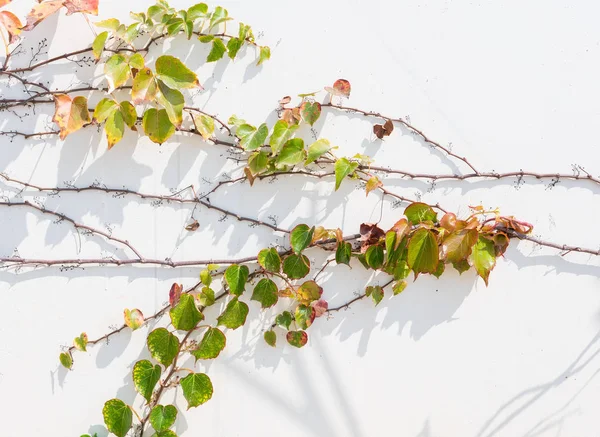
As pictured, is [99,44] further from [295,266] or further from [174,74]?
[295,266]

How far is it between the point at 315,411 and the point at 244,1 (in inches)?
48.5

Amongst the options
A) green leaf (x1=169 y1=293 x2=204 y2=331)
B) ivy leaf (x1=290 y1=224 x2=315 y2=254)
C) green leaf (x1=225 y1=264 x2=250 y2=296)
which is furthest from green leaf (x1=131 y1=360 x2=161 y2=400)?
ivy leaf (x1=290 y1=224 x2=315 y2=254)

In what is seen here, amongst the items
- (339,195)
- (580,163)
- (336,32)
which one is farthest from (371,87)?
(580,163)

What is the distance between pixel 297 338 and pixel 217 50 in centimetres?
86

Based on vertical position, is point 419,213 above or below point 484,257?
above

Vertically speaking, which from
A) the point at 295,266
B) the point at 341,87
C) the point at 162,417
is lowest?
the point at 162,417

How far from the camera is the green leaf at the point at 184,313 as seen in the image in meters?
1.54

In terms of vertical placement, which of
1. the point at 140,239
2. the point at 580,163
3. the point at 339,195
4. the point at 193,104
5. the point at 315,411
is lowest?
the point at 315,411

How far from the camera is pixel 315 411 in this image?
1.65 m

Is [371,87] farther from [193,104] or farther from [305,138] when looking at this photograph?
[193,104]

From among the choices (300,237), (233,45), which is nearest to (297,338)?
(300,237)

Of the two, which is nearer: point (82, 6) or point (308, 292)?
point (82, 6)

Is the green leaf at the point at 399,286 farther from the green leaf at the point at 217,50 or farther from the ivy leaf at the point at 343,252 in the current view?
the green leaf at the point at 217,50

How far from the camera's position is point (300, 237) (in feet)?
→ 5.06
